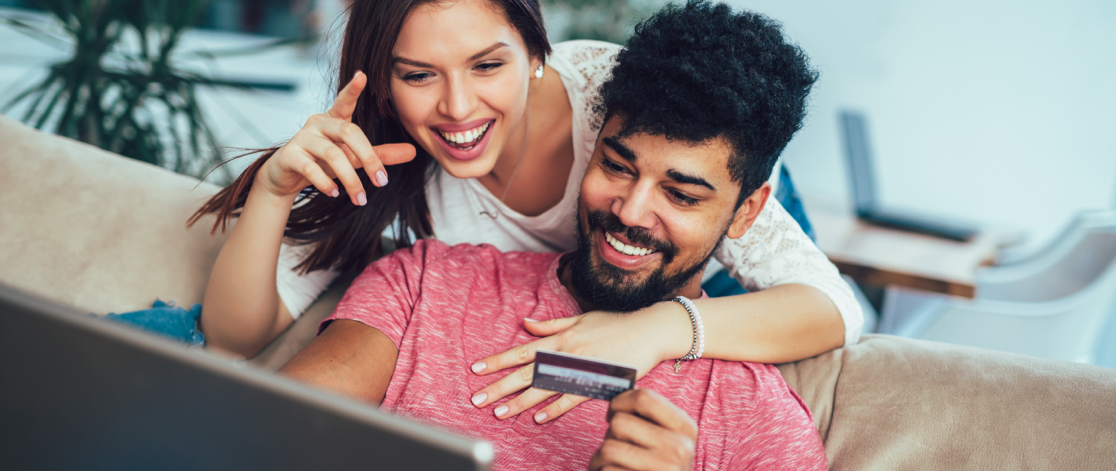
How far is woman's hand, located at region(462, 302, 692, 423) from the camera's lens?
3.47 ft

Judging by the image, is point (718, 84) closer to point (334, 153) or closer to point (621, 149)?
point (621, 149)

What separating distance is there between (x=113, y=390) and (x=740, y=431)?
871 mm

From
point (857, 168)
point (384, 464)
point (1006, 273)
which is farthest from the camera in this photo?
point (857, 168)

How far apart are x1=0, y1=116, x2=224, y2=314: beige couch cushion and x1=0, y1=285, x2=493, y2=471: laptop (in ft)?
3.13

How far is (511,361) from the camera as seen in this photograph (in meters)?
1.10

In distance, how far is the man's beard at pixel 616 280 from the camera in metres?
1.17

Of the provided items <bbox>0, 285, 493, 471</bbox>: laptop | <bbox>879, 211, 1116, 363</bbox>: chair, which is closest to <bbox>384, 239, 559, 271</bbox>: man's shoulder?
<bbox>0, 285, 493, 471</bbox>: laptop

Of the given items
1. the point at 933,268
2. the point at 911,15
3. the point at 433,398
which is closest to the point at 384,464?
the point at 433,398

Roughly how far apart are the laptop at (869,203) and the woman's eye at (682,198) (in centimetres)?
190

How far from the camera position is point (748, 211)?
4.17ft

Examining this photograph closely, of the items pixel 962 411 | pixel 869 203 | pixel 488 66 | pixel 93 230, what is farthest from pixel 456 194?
pixel 869 203

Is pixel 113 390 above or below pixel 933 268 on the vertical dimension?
above

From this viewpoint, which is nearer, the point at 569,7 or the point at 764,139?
the point at 764,139

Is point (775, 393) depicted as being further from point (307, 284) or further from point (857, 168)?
point (857, 168)
